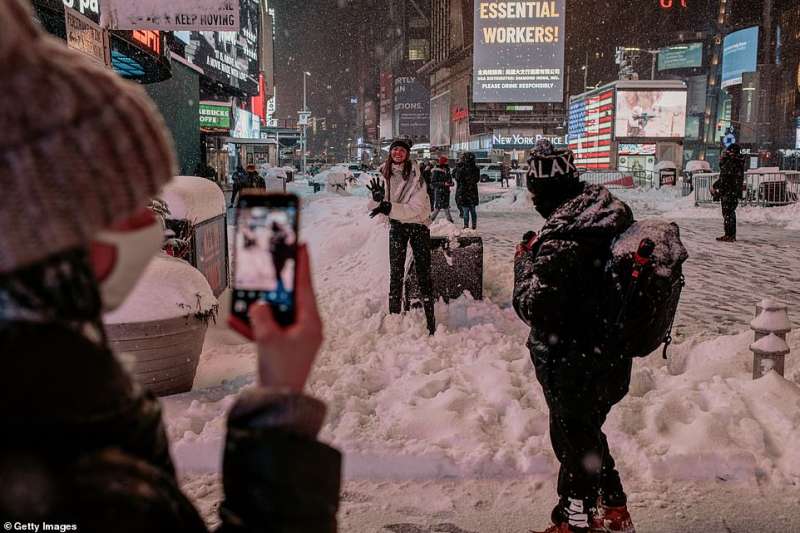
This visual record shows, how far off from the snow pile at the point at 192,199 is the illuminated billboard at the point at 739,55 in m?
99.8

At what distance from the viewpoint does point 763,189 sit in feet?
77.5

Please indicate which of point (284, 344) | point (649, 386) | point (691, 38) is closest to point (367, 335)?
point (649, 386)

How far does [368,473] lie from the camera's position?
442 cm

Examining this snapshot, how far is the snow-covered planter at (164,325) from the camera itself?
191 inches

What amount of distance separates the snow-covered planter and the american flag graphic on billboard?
1892 inches

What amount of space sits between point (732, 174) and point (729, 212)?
118 centimetres

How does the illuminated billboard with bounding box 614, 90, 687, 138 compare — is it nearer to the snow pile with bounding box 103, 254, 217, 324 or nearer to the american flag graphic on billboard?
the american flag graphic on billboard

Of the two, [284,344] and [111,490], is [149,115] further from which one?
[111,490]

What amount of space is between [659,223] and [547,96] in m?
86.0

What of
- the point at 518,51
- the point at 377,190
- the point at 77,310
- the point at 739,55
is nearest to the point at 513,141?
the point at 518,51

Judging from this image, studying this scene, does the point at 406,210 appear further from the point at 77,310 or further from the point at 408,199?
the point at 77,310

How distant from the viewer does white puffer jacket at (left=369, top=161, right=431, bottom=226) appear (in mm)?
7387

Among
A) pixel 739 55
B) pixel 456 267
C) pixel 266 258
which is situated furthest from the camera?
pixel 739 55

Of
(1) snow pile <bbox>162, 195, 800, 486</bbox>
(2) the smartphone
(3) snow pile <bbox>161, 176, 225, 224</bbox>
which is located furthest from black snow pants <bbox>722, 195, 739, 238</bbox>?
(2) the smartphone
